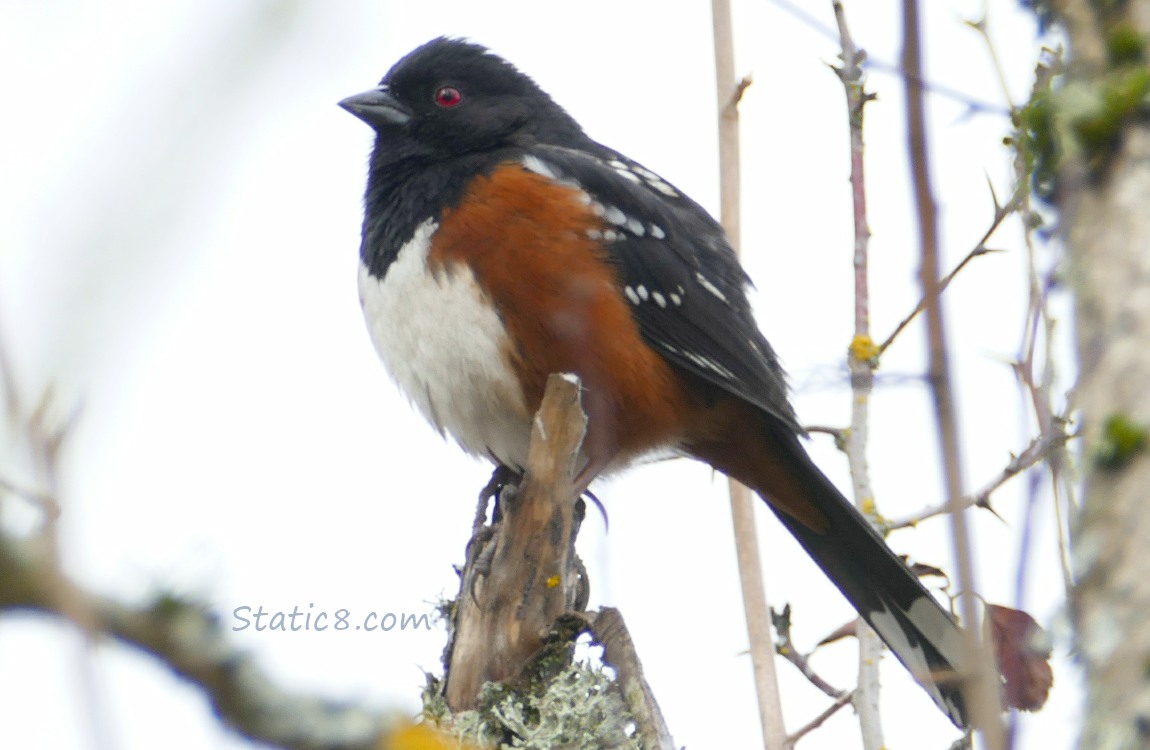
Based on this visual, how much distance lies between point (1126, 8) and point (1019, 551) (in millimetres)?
322

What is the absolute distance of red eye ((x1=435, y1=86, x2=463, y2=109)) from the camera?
296 centimetres

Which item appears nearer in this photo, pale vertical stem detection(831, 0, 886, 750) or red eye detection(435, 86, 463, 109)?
pale vertical stem detection(831, 0, 886, 750)

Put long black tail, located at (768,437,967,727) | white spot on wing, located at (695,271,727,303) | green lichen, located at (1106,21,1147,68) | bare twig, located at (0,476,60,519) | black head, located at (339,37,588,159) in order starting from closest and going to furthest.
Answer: bare twig, located at (0,476,60,519) < green lichen, located at (1106,21,1147,68) < long black tail, located at (768,437,967,727) < white spot on wing, located at (695,271,727,303) < black head, located at (339,37,588,159)

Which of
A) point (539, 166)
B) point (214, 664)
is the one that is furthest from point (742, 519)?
point (214, 664)

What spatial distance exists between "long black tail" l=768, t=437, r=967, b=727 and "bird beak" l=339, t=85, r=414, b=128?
1183 millimetres

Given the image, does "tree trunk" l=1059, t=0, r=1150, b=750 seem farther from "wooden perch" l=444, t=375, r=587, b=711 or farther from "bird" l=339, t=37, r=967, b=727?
"bird" l=339, t=37, r=967, b=727

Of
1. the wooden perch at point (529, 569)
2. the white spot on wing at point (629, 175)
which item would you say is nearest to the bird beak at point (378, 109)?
the white spot on wing at point (629, 175)

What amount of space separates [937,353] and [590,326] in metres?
1.86

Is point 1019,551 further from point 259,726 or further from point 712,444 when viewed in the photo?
point 712,444

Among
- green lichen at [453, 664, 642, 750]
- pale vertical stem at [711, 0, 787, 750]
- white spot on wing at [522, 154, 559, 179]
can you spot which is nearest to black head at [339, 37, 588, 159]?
white spot on wing at [522, 154, 559, 179]

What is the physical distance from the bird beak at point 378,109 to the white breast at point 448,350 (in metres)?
0.46

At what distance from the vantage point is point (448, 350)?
2443mm

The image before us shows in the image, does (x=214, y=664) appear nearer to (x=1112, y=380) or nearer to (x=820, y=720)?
(x=1112, y=380)

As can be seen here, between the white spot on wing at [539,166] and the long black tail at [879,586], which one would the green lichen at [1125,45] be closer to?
the long black tail at [879,586]
